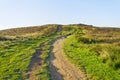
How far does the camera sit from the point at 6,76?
64.7 ft

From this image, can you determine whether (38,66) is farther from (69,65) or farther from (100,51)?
(100,51)

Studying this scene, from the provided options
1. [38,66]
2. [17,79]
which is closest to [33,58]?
[38,66]

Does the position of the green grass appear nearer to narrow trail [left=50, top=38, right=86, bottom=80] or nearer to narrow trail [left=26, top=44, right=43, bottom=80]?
narrow trail [left=50, top=38, right=86, bottom=80]

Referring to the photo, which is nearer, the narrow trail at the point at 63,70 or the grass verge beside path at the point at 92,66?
the grass verge beside path at the point at 92,66

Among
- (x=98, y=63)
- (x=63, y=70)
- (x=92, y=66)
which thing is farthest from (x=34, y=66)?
(x=98, y=63)

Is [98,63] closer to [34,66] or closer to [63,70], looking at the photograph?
[63,70]

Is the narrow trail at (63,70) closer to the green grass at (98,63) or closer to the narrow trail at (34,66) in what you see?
the green grass at (98,63)

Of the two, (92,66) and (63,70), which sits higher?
(92,66)

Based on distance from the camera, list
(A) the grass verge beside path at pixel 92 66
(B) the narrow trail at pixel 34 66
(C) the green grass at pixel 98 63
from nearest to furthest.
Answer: (A) the grass verge beside path at pixel 92 66, (C) the green grass at pixel 98 63, (B) the narrow trail at pixel 34 66

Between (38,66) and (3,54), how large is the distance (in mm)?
8429

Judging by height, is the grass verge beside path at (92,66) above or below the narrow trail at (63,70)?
above

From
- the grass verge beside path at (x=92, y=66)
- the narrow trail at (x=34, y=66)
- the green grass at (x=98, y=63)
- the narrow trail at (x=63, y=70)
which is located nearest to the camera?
the grass verge beside path at (x=92, y=66)

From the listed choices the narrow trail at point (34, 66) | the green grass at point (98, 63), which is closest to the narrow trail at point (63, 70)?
the green grass at point (98, 63)

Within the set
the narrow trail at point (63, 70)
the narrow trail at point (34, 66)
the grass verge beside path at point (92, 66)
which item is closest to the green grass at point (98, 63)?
the grass verge beside path at point (92, 66)
